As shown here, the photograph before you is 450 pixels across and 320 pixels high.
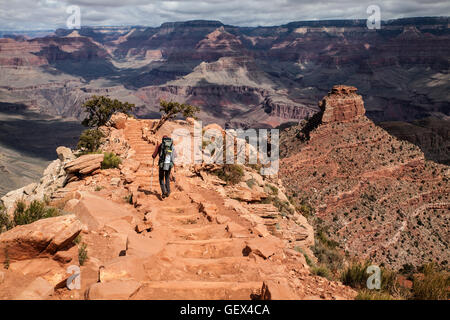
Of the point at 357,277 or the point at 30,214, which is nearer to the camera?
the point at 357,277

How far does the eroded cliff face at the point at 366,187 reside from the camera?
42031 mm

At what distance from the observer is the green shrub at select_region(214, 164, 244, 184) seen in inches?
829

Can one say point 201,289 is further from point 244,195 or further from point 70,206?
point 244,195

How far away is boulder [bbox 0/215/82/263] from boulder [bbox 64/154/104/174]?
405 inches

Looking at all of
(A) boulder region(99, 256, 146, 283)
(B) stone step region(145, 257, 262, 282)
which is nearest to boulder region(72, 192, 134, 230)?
(A) boulder region(99, 256, 146, 283)

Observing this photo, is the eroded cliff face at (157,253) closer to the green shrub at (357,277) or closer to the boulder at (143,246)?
the boulder at (143,246)

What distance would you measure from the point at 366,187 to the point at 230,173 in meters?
37.5

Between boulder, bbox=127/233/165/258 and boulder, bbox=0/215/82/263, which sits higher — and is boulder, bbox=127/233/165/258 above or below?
below

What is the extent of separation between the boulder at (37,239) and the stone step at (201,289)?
269 centimetres

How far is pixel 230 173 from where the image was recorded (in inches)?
851

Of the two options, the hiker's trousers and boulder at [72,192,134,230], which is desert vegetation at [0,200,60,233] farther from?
the hiker's trousers

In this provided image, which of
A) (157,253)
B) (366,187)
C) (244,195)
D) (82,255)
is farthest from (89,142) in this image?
(366,187)

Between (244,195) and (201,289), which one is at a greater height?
(201,289)
